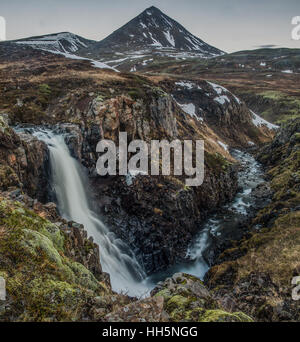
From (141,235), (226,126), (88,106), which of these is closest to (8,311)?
(141,235)

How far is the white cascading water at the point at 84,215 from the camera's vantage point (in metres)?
15.8

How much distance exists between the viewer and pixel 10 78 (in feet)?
110

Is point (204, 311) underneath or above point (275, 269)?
above

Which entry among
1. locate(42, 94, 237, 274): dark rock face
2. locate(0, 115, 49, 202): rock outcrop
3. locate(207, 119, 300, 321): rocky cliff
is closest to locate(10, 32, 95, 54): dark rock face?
locate(42, 94, 237, 274): dark rock face

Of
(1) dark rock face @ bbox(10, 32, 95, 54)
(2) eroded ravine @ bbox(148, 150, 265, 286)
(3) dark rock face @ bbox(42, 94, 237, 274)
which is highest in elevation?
(1) dark rock face @ bbox(10, 32, 95, 54)

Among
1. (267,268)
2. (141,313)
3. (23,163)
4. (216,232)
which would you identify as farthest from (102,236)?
(141,313)

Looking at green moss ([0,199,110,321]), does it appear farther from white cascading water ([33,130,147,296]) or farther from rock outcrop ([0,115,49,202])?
white cascading water ([33,130,147,296])

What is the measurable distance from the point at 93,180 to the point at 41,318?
16.8 metres

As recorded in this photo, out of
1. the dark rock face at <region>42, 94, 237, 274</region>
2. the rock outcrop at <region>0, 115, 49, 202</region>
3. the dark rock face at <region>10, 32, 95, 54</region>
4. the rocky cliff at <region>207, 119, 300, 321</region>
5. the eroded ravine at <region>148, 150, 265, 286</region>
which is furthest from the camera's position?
the dark rock face at <region>10, 32, 95, 54</region>

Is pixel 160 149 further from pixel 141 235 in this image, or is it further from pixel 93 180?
pixel 141 235

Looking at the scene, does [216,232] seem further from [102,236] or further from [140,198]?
[102,236]

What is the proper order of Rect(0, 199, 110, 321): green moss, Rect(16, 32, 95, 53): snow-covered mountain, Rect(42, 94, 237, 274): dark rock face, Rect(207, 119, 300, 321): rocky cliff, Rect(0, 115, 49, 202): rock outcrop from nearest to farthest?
Rect(0, 199, 110, 321): green moss → Rect(207, 119, 300, 321): rocky cliff → Rect(0, 115, 49, 202): rock outcrop → Rect(42, 94, 237, 274): dark rock face → Rect(16, 32, 95, 53): snow-covered mountain

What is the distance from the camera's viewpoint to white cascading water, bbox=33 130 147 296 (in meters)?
15.8

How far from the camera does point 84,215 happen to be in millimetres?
17453
